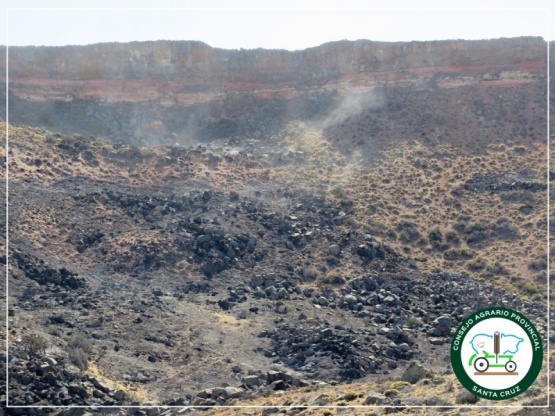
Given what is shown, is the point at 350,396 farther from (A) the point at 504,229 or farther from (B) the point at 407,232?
(A) the point at 504,229

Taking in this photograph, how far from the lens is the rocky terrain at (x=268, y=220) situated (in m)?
29.7

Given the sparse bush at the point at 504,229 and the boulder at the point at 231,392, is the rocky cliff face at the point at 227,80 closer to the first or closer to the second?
the sparse bush at the point at 504,229

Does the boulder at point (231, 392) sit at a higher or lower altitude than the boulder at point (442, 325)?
lower

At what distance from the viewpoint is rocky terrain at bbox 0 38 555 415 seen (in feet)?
97.3

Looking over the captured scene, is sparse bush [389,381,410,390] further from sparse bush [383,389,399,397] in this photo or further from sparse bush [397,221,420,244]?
sparse bush [397,221,420,244]

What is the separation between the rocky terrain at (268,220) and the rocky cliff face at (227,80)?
0.12 meters

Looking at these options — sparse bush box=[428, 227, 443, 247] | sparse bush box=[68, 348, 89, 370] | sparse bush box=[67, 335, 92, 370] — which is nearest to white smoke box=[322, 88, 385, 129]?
sparse bush box=[428, 227, 443, 247]

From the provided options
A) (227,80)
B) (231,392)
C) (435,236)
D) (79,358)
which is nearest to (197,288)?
(79,358)

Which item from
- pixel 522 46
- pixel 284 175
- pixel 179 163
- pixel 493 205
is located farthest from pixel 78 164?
pixel 522 46

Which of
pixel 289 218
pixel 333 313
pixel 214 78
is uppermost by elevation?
pixel 214 78

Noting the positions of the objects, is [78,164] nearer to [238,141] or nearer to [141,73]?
[238,141]

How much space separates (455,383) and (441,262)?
63.5 ft

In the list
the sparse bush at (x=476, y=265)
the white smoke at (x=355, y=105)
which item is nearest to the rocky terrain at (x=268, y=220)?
the white smoke at (x=355, y=105)

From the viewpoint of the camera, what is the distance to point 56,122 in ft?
182
